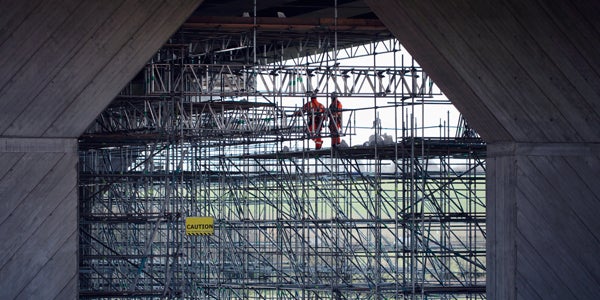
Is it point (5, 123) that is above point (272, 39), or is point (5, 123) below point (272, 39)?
below

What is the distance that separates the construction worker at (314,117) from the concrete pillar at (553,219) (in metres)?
8.18

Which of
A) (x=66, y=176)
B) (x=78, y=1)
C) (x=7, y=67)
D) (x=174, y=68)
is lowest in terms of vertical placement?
(x=66, y=176)

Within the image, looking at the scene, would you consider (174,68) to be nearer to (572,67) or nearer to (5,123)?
(5,123)

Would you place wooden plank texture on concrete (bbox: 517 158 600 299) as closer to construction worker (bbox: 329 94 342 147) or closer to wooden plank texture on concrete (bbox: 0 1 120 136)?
wooden plank texture on concrete (bbox: 0 1 120 136)

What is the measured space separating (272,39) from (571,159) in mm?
8491

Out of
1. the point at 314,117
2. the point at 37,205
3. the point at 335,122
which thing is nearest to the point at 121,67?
the point at 37,205

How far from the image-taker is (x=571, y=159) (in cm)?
1309

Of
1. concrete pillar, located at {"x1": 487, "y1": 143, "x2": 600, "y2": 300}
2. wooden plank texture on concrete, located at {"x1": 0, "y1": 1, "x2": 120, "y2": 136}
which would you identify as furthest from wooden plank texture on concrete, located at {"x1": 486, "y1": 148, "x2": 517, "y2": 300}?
wooden plank texture on concrete, located at {"x1": 0, "y1": 1, "x2": 120, "y2": 136}

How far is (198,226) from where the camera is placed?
17.6m

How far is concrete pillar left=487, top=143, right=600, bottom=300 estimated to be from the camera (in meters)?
13.0

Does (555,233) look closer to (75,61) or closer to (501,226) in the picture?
(501,226)

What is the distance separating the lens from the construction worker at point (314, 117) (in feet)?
68.9

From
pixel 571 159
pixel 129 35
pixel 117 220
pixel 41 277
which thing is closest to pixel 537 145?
pixel 571 159

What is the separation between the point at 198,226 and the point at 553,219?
22.6ft
